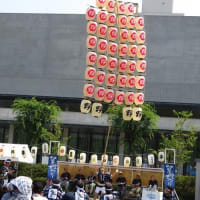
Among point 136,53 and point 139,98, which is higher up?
point 136,53

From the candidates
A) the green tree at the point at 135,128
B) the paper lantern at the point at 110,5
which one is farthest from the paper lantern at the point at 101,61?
the green tree at the point at 135,128

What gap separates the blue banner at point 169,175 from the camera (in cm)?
2050

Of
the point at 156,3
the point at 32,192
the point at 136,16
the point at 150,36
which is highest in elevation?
the point at 156,3

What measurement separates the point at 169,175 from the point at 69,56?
2124 cm

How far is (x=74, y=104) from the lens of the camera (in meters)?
41.0

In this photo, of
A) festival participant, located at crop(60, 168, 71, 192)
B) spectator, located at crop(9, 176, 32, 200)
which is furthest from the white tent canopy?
spectator, located at crop(9, 176, 32, 200)

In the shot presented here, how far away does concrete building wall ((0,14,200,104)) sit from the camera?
38062mm

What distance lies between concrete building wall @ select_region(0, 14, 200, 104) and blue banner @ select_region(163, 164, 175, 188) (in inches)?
685

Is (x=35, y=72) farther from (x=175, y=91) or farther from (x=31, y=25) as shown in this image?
(x=175, y=91)

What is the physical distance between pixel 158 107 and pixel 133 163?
7806 millimetres

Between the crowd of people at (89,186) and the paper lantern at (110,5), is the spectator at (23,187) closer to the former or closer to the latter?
the crowd of people at (89,186)

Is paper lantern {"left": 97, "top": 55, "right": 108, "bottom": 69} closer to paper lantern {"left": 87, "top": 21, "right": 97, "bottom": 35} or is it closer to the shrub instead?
paper lantern {"left": 87, "top": 21, "right": 97, "bottom": 35}

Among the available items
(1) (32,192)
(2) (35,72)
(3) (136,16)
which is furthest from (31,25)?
(1) (32,192)

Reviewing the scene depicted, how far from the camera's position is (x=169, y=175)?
2058 cm
